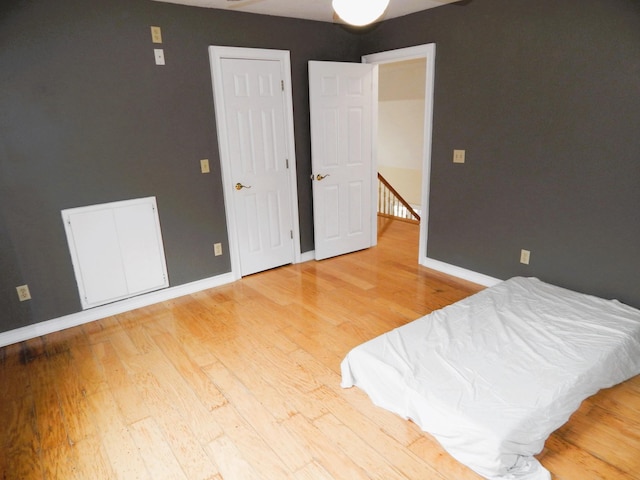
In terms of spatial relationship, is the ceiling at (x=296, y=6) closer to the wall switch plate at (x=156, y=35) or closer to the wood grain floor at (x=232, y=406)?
the wall switch plate at (x=156, y=35)

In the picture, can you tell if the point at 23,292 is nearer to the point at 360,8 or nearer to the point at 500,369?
the point at 360,8

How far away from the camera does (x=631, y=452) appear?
70.8 inches

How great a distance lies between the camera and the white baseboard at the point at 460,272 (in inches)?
140

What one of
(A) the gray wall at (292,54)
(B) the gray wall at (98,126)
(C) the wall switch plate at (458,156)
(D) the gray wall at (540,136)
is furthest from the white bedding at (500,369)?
(B) the gray wall at (98,126)

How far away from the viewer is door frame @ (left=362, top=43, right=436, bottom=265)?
3631 millimetres

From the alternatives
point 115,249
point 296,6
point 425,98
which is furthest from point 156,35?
point 425,98

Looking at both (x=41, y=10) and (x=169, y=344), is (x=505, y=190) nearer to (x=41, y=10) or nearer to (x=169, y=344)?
(x=169, y=344)

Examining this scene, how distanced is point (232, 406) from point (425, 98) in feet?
10.7

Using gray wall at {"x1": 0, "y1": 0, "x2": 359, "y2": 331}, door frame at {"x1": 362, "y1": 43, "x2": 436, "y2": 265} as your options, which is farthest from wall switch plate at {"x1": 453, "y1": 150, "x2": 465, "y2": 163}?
gray wall at {"x1": 0, "y1": 0, "x2": 359, "y2": 331}

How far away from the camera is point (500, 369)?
201 cm

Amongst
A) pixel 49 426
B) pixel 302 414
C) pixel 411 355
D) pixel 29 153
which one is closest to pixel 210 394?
pixel 302 414

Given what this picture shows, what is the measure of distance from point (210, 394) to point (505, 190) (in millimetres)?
2720

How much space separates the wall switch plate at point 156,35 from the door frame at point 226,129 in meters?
0.40

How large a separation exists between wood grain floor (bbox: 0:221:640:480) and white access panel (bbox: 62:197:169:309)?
0.76 ft
